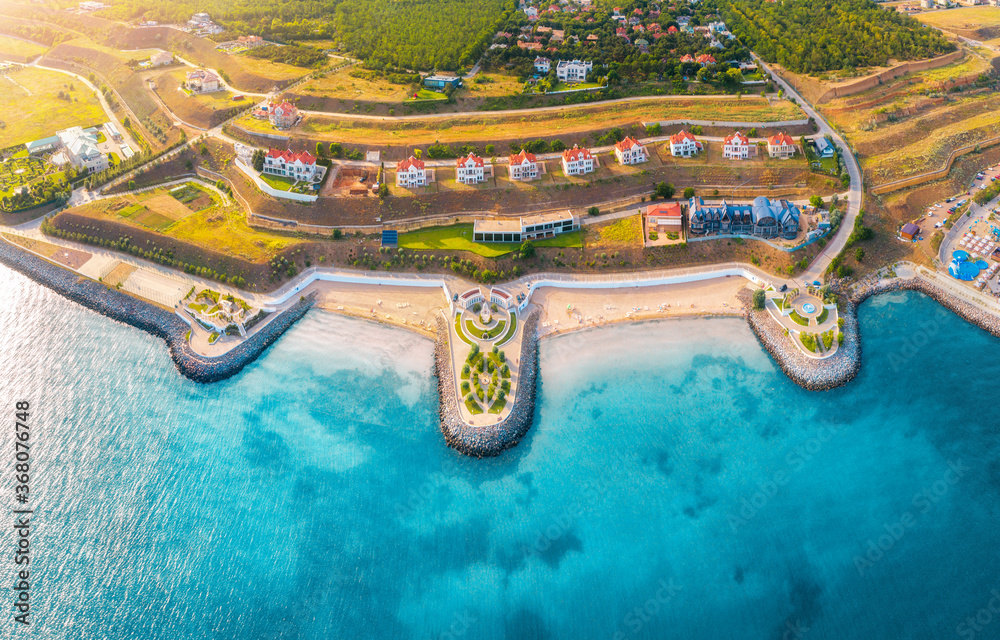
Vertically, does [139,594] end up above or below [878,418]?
below

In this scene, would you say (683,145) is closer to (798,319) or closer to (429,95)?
(798,319)

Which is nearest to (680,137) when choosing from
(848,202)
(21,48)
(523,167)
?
(523,167)

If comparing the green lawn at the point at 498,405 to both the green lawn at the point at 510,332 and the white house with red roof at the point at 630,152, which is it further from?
the white house with red roof at the point at 630,152

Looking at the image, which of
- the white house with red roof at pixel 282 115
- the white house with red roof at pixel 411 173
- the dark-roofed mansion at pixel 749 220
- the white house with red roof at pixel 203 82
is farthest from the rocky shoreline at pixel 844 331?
the white house with red roof at pixel 203 82

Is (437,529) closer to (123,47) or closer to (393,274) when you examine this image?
(393,274)

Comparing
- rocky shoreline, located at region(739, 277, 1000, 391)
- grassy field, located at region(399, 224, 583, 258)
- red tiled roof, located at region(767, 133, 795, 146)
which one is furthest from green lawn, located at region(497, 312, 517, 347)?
red tiled roof, located at region(767, 133, 795, 146)

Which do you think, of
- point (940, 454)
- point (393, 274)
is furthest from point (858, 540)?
point (393, 274)

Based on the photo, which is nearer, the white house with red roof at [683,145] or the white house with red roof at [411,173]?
the white house with red roof at [411,173]
